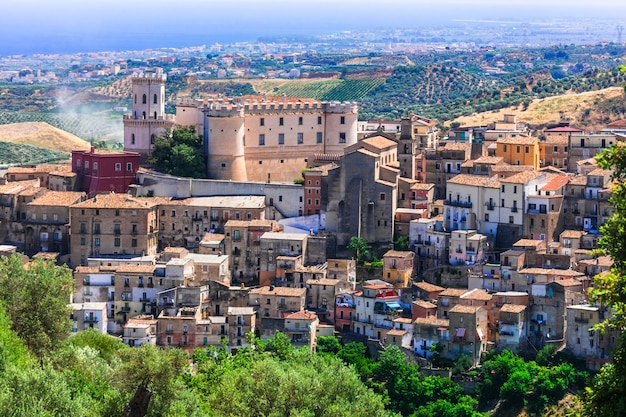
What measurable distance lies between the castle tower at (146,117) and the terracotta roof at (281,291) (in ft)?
38.5

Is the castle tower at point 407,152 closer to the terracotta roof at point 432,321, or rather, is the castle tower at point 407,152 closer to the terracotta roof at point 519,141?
the terracotta roof at point 519,141

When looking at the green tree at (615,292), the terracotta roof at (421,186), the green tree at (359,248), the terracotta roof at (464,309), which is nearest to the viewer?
the green tree at (615,292)

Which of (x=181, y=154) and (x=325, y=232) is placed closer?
(x=325, y=232)

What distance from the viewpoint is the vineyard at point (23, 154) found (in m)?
84.6

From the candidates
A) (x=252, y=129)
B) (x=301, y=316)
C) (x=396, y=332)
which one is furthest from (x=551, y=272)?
(x=252, y=129)

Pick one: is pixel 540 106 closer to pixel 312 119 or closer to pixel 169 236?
pixel 312 119

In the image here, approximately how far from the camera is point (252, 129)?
186 ft

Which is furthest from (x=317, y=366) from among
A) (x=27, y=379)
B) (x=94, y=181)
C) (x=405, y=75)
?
(x=405, y=75)

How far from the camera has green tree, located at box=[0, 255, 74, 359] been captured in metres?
36.9

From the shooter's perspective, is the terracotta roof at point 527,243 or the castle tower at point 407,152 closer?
the terracotta roof at point 527,243

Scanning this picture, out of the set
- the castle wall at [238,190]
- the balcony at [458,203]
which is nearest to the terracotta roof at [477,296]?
the balcony at [458,203]

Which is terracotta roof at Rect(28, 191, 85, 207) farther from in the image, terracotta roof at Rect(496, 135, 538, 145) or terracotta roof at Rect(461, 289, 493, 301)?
terracotta roof at Rect(496, 135, 538, 145)

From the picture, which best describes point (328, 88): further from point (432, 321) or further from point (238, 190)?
point (432, 321)

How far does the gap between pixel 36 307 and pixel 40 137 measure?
64624 mm
